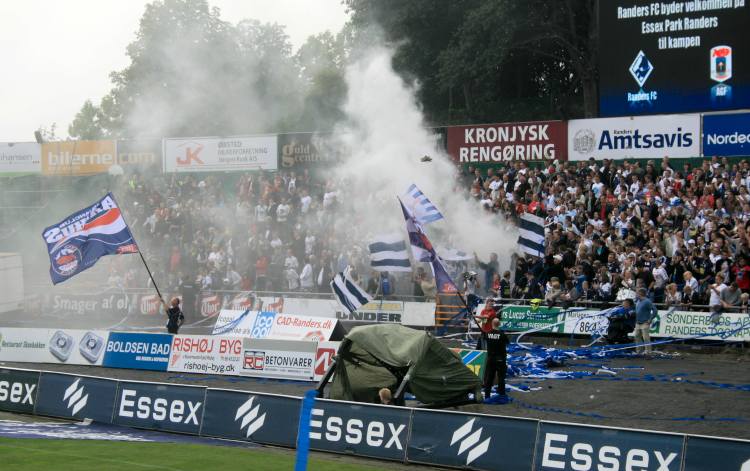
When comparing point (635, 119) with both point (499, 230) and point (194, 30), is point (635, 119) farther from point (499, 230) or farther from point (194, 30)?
point (194, 30)

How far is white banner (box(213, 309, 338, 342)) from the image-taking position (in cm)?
2297

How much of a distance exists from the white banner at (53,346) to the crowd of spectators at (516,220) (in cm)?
848

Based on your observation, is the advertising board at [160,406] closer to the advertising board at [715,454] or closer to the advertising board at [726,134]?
the advertising board at [715,454]

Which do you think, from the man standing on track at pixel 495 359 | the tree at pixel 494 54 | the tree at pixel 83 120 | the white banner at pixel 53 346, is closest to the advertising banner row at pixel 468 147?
the tree at pixel 494 54

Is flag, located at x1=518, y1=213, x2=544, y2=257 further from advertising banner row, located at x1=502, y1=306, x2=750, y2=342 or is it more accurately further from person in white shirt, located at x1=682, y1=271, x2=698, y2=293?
person in white shirt, located at x1=682, y1=271, x2=698, y2=293

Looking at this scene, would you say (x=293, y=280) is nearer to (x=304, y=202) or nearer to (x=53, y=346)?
(x=304, y=202)

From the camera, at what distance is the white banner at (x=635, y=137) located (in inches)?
1164

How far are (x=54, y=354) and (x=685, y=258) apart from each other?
15.7 m

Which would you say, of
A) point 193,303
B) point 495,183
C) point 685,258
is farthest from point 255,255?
point 685,258

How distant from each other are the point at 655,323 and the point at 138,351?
491 inches

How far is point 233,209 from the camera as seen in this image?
124ft

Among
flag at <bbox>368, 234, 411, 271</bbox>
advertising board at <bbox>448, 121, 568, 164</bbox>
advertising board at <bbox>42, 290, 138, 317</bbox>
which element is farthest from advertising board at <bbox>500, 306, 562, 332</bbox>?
advertising board at <bbox>42, 290, 138, 317</bbox>

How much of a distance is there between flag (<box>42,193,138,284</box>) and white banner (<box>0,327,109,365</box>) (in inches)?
63.1

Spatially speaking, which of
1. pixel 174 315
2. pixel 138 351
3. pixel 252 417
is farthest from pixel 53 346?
pixel 252 417
